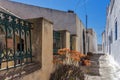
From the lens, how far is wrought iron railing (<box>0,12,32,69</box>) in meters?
3.06

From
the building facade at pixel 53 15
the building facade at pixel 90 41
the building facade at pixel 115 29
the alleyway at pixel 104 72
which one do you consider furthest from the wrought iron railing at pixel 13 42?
the building facade at pixel 90 41

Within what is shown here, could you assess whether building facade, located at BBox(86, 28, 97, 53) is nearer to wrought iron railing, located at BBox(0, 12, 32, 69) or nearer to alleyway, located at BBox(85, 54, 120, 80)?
alleyway, located at BBox(85, 54, 120, 80)

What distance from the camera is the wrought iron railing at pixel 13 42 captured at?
3.06 metres

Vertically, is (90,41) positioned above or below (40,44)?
above

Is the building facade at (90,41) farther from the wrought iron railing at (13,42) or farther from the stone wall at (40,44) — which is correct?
the wrought iron railing at (13,42)

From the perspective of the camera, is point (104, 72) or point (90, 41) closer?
point (104, 72)

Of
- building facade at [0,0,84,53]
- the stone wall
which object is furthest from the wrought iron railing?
building facade at [0,0,84,53]

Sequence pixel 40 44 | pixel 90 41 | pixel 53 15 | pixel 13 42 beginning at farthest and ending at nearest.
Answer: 1. pixel 90 41
2. pixel 53 15
3. pixel 40 44
4. pixel 13 42

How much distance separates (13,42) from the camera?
3.48 meters

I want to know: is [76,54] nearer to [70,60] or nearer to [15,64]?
[70,60]

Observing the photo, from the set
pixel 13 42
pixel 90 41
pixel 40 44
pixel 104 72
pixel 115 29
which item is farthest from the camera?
pixel 90 41

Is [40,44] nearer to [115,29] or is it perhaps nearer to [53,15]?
[53,15]

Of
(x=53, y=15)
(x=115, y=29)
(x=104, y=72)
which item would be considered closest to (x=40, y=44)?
(x=104, y=72)

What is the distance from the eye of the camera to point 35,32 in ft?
13.9
